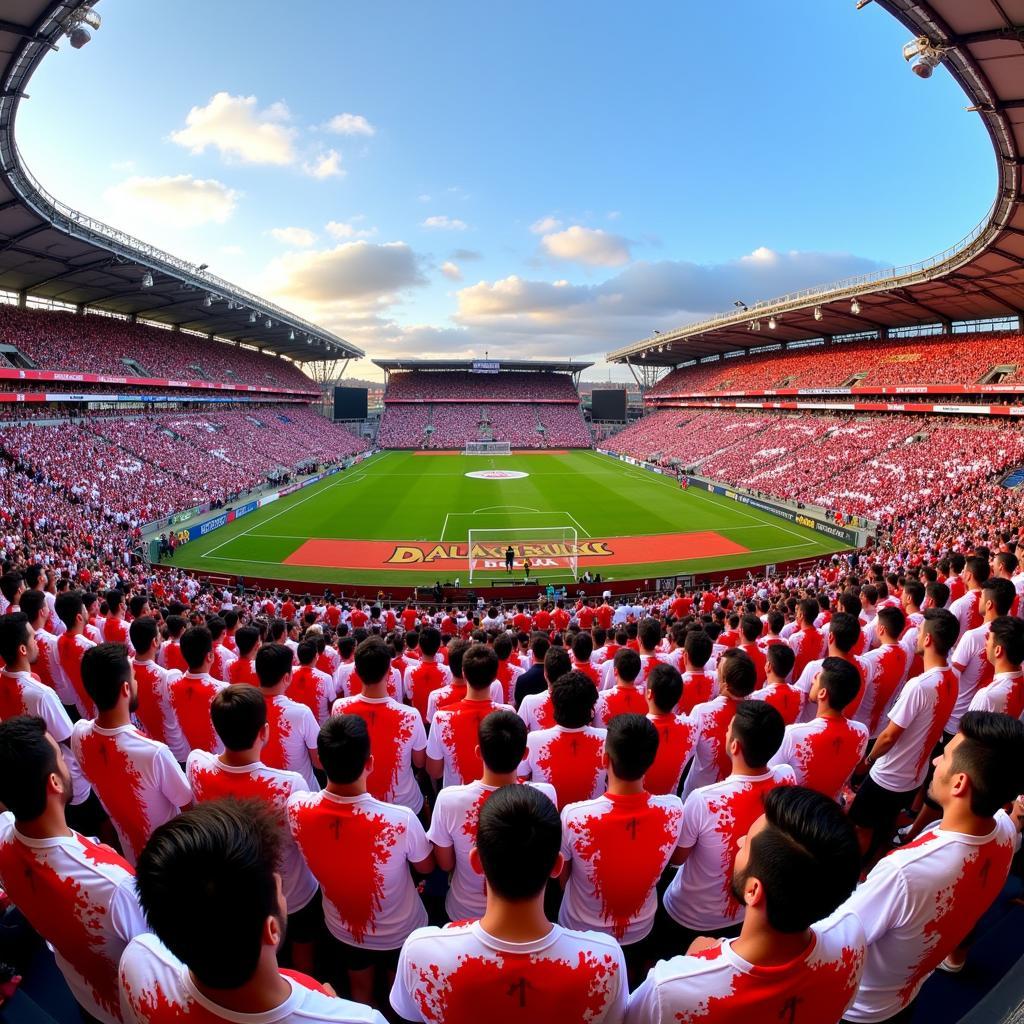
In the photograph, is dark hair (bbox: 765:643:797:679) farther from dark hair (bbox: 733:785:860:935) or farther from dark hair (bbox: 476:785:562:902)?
dark hair (bbox: 476:785:562:902)

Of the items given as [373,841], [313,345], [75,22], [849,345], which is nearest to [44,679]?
[373,841]

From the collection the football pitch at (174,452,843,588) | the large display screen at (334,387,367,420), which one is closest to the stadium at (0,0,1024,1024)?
the football pitch at (174,452,843,588)

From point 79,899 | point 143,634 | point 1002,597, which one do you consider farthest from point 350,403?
point 79,899

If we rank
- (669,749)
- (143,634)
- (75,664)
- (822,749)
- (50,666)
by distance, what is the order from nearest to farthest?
(822,749), (669,749), (143,634), (75,664), (50,666)

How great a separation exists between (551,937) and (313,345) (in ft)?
270

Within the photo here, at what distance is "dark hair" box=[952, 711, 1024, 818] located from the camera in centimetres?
253

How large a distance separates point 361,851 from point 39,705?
3438 mm

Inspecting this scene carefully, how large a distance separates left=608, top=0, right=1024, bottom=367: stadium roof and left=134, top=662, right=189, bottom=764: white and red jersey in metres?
19.5

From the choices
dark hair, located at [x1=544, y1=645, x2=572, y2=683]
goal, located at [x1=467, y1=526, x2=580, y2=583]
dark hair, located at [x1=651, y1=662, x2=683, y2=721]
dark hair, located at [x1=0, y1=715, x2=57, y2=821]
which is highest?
dark hair, located at [x1=0, y1=715, x2=57, y2=821]

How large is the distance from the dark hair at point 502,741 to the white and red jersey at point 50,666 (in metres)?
6.26

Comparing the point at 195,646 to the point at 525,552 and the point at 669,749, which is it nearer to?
the point at 669,749

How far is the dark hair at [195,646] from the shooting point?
5.25m

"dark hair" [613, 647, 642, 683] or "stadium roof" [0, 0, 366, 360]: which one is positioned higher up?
"stadium roof" [0, 0, 366, 360]

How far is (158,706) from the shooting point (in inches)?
228
